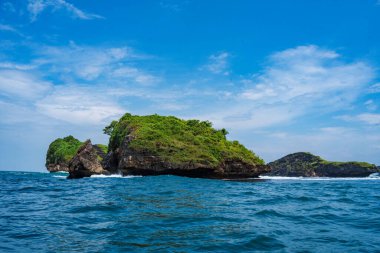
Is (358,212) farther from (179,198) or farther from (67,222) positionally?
(67,222)

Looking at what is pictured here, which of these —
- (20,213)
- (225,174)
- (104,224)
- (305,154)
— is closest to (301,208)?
(104,224)

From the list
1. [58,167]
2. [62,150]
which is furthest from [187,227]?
[62,150]

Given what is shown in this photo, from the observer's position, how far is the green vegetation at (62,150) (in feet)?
363

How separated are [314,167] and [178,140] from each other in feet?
257

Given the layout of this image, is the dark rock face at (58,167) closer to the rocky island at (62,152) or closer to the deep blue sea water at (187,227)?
the rocky island at (62,152)

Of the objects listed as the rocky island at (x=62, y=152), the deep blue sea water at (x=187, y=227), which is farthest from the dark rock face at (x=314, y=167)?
the deep blue sea water at (x=187, y=227)

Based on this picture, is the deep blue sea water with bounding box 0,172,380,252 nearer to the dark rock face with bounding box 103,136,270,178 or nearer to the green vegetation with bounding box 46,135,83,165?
the dark rock face with bounding box 103,136,270,178

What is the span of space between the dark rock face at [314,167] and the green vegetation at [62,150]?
2859 inches

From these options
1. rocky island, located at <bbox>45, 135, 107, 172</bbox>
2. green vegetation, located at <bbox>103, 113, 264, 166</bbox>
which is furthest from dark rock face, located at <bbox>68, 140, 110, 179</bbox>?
rocky island, located at <bbox>45, 135, 107, 172</bbox>

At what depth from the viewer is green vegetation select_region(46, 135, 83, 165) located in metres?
111

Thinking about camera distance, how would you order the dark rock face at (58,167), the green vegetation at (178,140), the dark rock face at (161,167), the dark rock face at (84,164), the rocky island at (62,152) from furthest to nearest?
the rocky island at (62,152) → the dark rock face at (58,167) → the dark rock face at (84,164) → the green vegetation at (178,140) → the dark rock face at (161,167)

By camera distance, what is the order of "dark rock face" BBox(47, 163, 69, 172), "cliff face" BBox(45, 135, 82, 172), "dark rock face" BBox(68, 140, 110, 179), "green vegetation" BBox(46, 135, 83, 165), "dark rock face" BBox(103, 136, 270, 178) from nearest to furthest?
"dark rock face" BBox(103, 136, 270, 178) → "dark rock face" BBox(68, 140, 110, 179) → "dark rock face" BBox(47, 163, 69, 172) → "cliff face" BBox(45, 135, 82, 172) → "green vegetation" BBox(46, 135, 83, 165)

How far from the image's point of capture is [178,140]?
51.5m

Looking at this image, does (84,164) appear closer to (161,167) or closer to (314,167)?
(161,167)
